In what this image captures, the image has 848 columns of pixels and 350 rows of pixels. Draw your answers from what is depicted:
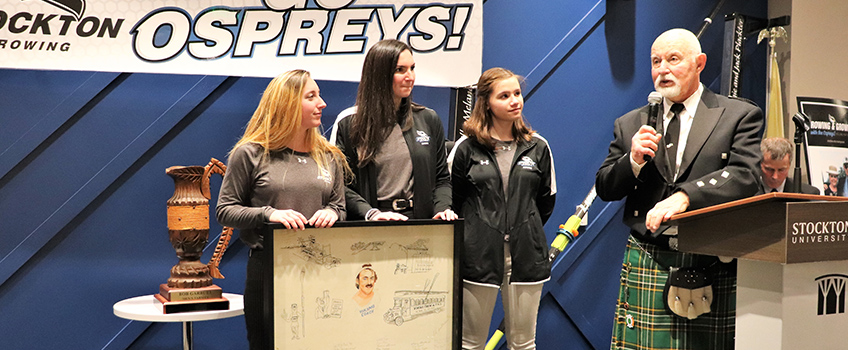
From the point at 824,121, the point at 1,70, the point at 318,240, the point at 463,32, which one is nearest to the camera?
the point at 318,240

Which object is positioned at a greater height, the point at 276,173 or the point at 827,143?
the point at 827,143

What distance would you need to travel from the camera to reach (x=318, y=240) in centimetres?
223

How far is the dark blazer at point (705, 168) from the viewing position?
89.4 inches

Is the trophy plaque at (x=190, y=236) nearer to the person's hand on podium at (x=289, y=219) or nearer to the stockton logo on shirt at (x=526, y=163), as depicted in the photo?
the person's hand on podium at (x=289, y=219)

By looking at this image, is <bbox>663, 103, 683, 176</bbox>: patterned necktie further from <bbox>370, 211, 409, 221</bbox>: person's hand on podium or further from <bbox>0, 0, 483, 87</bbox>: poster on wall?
<bbox>0, 0, 483, 87</bbox>: poster on wall

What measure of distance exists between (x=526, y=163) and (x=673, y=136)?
24.0 inches

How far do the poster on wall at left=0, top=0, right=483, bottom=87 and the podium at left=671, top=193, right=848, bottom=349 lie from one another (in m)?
A: 1.79

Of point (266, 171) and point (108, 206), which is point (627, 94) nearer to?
point (266, 171)

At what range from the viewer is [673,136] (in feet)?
8.18

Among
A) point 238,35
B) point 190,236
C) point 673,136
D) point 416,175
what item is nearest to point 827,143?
point 673,136

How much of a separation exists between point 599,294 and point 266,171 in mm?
2528

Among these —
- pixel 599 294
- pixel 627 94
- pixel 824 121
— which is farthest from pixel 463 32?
pixel 824 121
